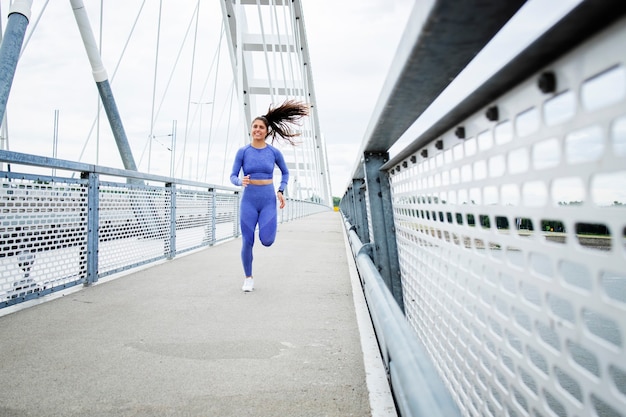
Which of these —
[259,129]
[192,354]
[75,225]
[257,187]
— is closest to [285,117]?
[259,129]

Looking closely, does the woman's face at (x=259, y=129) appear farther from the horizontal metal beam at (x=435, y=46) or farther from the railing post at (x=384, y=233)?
the horizontal metal beam at (x=435, y=46)

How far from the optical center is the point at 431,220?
1.43 metres

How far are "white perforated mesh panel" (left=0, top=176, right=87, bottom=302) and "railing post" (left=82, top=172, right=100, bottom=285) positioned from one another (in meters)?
0.04

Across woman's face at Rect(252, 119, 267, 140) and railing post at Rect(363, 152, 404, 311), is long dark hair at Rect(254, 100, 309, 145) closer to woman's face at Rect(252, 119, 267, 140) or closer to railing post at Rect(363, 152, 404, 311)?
woman's face at Rect(252, 119, 267, 140)

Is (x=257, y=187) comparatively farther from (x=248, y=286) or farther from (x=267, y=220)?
(x=248, y=286)

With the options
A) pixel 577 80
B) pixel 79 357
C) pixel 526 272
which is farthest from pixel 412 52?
pixel 79 357

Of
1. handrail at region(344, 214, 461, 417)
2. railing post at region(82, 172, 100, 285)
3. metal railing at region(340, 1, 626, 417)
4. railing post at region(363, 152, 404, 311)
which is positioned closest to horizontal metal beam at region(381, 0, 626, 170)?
metal railing at region(340, 1, 626, 417)

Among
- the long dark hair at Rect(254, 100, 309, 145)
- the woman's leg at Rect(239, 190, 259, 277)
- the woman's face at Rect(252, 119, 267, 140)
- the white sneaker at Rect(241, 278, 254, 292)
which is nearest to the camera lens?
the white sneaker at Rect(241, 278, 254, 292)

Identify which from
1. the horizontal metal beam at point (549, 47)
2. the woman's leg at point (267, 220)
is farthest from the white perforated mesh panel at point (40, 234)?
the horizontal metal beam at point (549, 47)

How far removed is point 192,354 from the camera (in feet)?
6.37

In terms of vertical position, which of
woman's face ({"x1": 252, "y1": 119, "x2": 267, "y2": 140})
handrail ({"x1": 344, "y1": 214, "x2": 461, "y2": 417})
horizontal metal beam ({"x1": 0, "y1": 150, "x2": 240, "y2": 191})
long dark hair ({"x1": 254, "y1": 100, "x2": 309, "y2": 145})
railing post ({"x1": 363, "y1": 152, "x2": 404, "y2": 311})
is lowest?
handrail ({"x1": 344, "y1": 214, "x2": 461, "y2": 417})

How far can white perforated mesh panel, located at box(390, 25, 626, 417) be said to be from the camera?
53 cm

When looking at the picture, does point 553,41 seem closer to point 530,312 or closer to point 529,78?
point 529,78

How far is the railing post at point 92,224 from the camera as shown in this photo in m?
3.49
